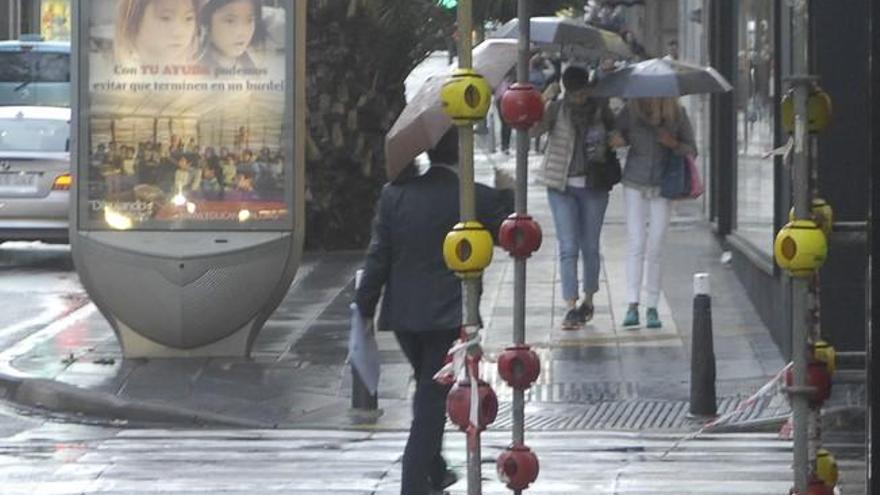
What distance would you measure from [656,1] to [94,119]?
79.1ft

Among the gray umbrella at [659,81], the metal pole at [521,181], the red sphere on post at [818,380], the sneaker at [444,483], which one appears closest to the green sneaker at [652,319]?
the gray umbrella at [659,81]

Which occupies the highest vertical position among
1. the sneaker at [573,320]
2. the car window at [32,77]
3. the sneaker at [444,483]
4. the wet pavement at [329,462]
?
the car window at [32,77]

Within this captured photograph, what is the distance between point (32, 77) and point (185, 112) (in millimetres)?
14552

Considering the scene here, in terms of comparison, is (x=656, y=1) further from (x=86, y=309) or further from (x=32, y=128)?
(x=86, y=309)

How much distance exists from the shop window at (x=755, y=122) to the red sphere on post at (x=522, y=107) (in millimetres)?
6553

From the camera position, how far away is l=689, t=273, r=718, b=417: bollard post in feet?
37.0

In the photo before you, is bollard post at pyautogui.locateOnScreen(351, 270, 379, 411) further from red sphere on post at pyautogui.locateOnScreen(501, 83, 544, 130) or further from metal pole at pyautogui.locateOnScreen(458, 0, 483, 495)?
red sphere on post at pyautogui.locateOnScreen(501, 83, 544, 130)

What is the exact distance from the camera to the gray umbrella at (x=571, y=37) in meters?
13.8

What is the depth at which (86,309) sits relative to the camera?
16.5m

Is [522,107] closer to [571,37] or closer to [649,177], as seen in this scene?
[571,37]

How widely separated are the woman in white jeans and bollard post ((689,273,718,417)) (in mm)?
2923

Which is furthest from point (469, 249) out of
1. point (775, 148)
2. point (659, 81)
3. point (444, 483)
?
point (659, 81)

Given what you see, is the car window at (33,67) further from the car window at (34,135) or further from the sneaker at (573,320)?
the sneaker at (573,320)

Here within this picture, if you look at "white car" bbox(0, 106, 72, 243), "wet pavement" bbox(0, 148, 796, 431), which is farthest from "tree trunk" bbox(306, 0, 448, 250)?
"wet pavement" bbox(0, 148, 796, 431)
